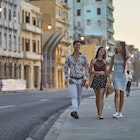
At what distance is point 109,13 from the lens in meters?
156

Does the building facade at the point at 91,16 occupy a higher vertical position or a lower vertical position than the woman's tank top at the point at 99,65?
higher

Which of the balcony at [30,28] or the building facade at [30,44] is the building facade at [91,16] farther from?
the building facade at [30,44]

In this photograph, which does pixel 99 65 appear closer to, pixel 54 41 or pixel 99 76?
pixel 99 76

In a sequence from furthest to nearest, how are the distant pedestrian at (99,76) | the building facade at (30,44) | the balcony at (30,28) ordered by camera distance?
the building facade at (30,44)
the balcony at (30,28)
the distant pedestrian at (99,76)

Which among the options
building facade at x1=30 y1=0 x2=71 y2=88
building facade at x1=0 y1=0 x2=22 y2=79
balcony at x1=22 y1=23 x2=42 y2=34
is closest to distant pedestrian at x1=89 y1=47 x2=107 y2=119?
building facade at x1=0 y1=0 x2=22 y2=79

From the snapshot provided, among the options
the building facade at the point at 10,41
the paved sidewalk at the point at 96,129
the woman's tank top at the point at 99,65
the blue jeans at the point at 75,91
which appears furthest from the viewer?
the building facade at the point at 10,41

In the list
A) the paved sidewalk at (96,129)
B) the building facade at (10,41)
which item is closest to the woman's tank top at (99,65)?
the paved sidewalk at (96,129)

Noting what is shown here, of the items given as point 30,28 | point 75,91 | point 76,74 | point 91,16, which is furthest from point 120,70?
point 91,16

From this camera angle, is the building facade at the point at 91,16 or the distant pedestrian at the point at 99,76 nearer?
the distant pedestrian at the point at 99,76

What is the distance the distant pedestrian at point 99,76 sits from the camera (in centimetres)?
1542

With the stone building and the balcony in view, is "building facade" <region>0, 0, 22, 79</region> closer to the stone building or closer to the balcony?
the stone building

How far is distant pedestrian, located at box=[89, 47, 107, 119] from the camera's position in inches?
607

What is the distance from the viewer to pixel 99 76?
1548 centimetres

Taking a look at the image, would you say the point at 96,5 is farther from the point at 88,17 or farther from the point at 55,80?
the point at 55,80
